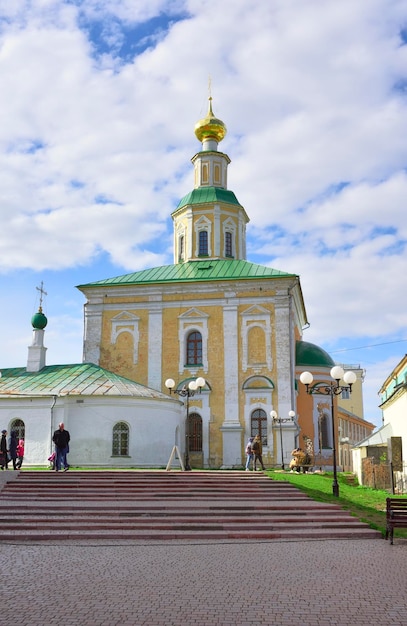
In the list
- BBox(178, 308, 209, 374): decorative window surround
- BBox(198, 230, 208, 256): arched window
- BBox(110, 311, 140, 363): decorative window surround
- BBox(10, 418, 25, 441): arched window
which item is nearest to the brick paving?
BBox(10, 418, 25, 441): arched window

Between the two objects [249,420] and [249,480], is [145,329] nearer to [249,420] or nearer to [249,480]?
[249,420]

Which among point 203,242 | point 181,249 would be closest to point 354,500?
point 203,242

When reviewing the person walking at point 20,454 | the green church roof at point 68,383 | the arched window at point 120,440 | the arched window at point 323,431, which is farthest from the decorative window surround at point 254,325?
the person walking at point 20,454

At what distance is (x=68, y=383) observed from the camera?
2838 cm

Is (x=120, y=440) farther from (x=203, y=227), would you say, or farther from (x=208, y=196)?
(x=208, y=196)

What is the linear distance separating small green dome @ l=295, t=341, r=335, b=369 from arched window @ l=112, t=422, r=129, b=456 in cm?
1205

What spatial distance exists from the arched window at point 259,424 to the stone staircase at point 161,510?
38.6ft

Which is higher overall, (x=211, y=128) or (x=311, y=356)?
(x=211, y=128)

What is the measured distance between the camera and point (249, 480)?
19359 mm

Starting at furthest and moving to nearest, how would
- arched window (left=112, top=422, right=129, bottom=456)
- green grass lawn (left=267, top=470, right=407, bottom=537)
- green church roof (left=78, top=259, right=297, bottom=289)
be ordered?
green church roof (left=78, top=259, right=297, bottom=289) < arched window (left=112, top=422, right=129, bottom=456) < green grass lawn (left=267, top=470, right=407, bottom=537)

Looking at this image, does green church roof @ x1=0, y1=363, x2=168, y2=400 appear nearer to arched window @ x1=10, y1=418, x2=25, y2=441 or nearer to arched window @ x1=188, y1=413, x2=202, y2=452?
arched window @ x1=10, y1=418, x2=25, y2=441

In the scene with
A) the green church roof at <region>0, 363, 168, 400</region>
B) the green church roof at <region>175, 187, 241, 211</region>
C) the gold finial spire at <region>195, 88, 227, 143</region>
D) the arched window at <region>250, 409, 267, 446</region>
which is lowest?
the arched window at <region>250, 409, 267, 446</region>

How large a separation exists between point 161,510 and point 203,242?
80.7 ft

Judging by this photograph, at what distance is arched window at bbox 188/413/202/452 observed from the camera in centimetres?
3203
